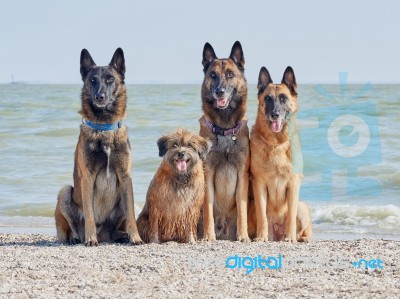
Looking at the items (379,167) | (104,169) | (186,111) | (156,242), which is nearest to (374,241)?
(156,242)

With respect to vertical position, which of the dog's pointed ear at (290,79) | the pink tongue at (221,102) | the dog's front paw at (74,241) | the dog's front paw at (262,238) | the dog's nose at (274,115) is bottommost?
the dog's front paw at (74,241)

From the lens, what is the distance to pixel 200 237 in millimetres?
8430

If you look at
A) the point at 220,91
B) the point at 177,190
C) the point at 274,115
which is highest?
the point at 220,91

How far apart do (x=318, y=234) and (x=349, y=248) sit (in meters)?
2.23

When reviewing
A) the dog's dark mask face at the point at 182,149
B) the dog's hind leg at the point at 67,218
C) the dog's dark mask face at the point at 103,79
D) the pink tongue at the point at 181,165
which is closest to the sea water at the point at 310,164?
the dog's dark mask face at the point at 182,149

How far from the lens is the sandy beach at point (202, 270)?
595cm

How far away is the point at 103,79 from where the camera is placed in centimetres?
808

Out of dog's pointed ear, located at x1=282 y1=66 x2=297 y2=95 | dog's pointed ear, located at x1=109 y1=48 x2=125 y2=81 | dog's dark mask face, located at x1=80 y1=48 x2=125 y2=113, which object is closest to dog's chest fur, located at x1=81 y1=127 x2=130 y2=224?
dog's dark mask face, located at x1=80 y1=48 x2=125 y2=113

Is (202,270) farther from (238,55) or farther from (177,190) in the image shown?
(238,55)

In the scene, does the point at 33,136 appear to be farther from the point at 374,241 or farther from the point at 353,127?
the point at 374,241

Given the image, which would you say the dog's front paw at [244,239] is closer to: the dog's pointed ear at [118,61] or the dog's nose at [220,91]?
the dog's nose at [220,91]

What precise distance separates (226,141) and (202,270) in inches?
74.1

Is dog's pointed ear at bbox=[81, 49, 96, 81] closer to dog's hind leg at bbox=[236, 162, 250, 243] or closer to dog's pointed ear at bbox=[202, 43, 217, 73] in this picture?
dog's pointed ear at bbox=[202, 43, 217, 73]

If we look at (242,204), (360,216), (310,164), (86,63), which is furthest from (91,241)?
(310,164)
